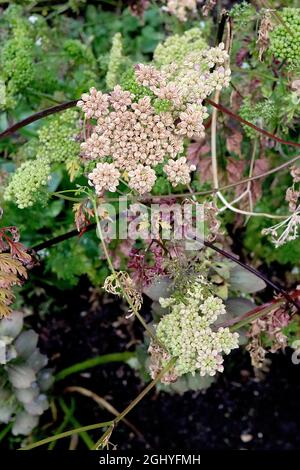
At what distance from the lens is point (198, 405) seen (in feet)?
6.18

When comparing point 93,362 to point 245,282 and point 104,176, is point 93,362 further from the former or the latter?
point 104,176

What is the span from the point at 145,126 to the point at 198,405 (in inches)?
44.2

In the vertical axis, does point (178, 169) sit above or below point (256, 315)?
above

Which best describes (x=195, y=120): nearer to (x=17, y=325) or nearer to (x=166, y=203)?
(x=166, y=203)

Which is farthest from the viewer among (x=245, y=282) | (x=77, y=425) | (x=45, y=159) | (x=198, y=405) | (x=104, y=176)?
(x=198, y=405)

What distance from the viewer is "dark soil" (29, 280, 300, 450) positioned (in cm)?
186

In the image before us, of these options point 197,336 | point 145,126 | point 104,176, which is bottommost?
point 197,336

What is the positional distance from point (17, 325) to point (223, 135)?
678 mm

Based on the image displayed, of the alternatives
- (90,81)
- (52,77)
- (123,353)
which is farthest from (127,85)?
(123,353)

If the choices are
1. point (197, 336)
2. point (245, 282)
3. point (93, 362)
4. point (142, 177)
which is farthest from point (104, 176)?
point (93, 362)

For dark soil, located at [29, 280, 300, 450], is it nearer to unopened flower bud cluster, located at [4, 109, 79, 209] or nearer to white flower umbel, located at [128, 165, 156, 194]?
unopened flower bud cluster, located at [4, 109, 79, 209]

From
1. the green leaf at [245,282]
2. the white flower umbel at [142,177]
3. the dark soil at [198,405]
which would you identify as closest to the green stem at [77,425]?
the dark soil at [198,405]

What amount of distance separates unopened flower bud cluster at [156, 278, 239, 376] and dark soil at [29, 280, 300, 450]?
822mm

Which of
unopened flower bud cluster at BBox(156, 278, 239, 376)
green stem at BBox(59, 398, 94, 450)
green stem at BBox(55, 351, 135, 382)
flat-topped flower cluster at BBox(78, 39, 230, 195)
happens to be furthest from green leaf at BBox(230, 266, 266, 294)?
green stem at BBox(59, 398, 94, 450)
